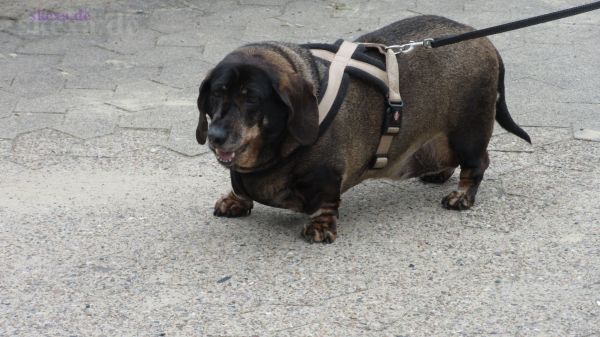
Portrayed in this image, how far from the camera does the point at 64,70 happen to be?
6.45m

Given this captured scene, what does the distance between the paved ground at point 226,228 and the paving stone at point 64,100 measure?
1cm

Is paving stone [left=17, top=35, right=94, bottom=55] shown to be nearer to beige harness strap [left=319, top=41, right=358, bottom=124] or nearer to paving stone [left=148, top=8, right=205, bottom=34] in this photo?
paving stone [left=148, top=8, right=205, bottom=34]

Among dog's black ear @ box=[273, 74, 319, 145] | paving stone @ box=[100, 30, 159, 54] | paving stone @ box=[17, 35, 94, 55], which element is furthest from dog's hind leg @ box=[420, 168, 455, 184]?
paving stone @ box=[17, 35, 94, 55]

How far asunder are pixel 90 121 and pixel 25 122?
358 mm

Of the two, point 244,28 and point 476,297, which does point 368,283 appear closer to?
point 476,297

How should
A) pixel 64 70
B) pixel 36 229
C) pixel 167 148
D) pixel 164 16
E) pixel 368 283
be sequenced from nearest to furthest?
pixel 368 283, pixel 36 229, pixel 167 148, pixel 64 70, pixel 164 16

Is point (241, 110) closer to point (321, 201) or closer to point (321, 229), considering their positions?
point (321, 201)

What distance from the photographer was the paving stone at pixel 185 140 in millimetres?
5395

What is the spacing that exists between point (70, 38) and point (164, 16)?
30.7 inches

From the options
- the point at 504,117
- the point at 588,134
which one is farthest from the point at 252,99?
the point at 588,134

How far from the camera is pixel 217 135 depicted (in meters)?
3.91

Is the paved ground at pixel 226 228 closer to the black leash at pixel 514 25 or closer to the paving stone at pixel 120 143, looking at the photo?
the paving stone at pixel 120 143

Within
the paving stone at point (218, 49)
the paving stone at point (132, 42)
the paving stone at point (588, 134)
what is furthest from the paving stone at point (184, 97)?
the paving stone at point (588, 134)

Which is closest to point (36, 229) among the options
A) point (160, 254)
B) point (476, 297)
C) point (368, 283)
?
point (160, 254)
